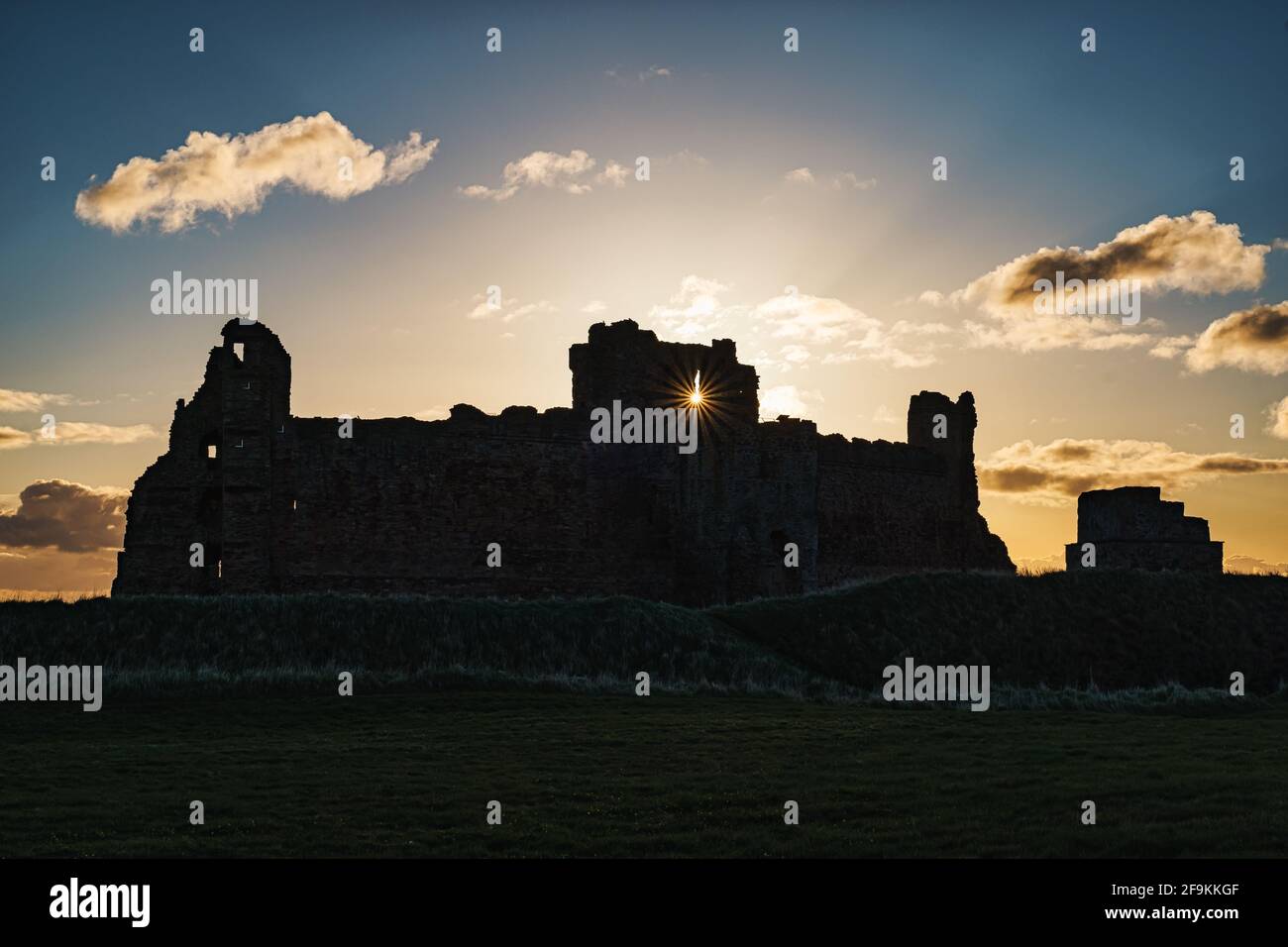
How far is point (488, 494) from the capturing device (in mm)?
42531

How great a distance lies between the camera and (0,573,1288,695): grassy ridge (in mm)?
27625

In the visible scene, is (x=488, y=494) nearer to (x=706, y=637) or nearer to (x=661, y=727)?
(x=706, y=637)

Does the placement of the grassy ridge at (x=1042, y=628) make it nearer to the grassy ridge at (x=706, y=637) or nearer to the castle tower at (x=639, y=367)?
the grassy ridge at (x=706, y=637)

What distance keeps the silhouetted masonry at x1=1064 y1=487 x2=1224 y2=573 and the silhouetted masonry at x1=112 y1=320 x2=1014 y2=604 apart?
1391 cm

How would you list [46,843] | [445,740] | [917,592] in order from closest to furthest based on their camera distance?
1. [46,843]
2. [445,740]
3. [917,592]

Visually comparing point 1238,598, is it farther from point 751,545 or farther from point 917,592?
point 751,545

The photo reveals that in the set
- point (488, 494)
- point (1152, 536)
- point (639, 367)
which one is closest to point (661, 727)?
point (488, 494)

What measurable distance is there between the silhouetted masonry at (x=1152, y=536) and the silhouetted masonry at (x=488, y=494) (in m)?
13.9

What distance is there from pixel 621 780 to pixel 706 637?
14.8m

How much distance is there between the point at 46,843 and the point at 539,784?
18.0 ft

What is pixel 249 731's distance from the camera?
21.3 metres

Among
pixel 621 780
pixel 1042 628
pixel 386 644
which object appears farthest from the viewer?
pixel 1042 628
